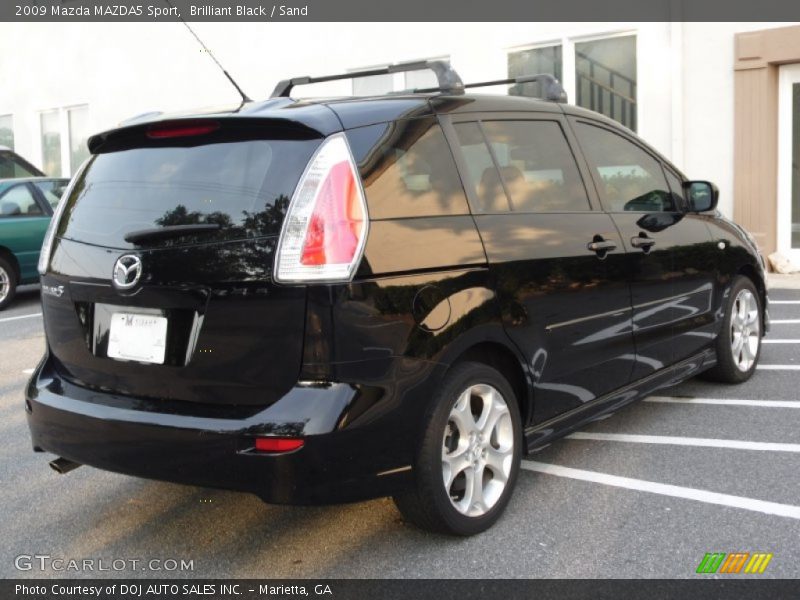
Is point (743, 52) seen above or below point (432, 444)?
above

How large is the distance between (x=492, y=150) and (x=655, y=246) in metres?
1.23

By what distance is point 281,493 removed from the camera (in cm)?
297

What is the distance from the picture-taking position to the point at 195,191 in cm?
323

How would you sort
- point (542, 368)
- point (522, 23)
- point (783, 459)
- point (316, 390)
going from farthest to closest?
1. point (522, 23)
2. point (783, 459)
3. point (542, 368)
4. point (316, 390)

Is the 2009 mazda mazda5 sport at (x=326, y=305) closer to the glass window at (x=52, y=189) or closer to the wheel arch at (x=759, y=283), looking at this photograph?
the wheel arch at (x=759, y=283)

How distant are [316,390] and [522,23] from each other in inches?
400

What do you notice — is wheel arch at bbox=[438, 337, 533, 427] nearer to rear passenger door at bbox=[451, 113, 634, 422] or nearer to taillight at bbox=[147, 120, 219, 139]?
rear passenger door at bbox=[451, 113, 634, 422]

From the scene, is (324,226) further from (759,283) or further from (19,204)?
(19,204)

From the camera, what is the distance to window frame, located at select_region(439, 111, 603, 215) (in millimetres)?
3588

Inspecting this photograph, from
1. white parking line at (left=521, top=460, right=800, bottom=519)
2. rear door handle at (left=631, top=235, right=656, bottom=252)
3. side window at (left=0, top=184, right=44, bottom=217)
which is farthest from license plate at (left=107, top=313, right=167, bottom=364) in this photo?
side window at (left=0, top=184, right=44, bottom=217)

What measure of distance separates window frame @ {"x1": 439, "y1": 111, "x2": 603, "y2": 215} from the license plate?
1234 mm
